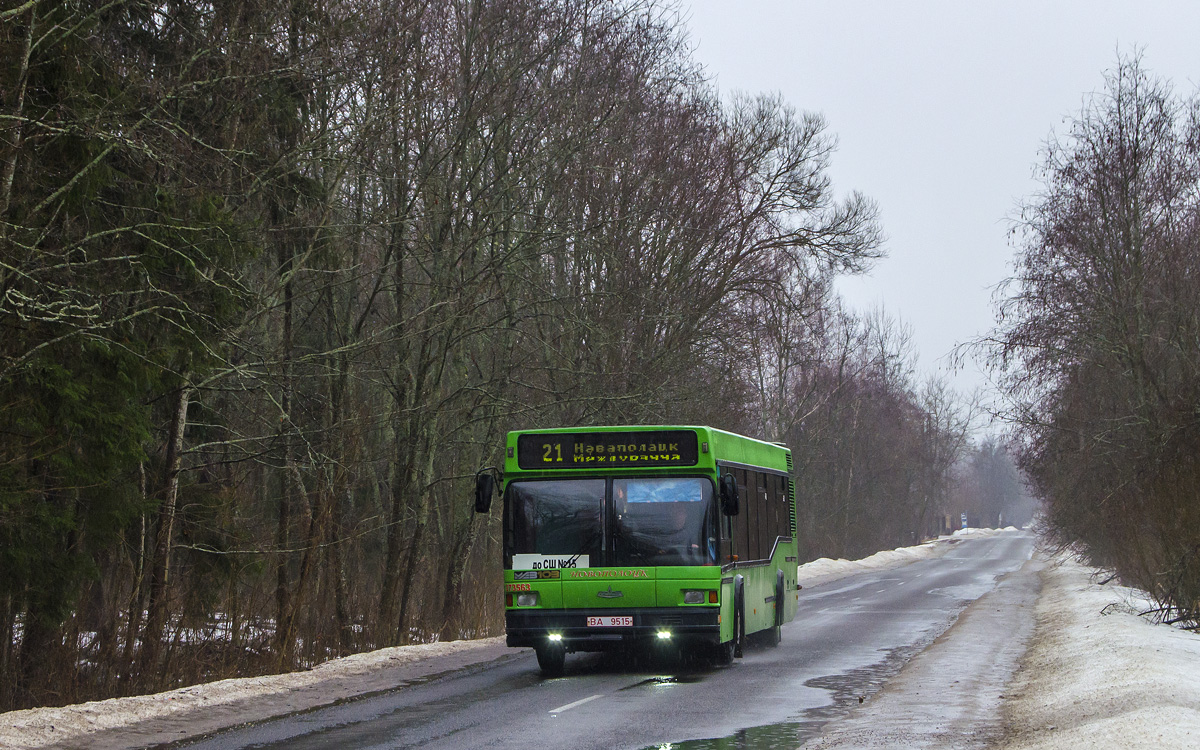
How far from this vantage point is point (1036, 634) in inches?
840

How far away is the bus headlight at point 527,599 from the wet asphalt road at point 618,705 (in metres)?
0.88

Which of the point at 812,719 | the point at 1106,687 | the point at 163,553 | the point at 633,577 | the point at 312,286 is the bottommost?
the point at 812,719

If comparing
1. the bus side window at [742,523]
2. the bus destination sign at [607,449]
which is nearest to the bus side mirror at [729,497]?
the bus destination sign at [607,449]

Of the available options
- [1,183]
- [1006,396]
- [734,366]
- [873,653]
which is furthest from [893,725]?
[1006,396]

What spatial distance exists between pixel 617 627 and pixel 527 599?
3.78ft

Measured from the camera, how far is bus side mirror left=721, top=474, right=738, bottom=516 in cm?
1526

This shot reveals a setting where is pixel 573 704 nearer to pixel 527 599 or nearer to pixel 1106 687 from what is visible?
pixel 527 599

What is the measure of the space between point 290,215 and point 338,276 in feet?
7.90

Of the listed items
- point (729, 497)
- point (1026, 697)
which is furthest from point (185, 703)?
point (1026, 697)

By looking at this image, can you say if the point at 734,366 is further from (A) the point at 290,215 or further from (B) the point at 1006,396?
(A) the point at 290,215

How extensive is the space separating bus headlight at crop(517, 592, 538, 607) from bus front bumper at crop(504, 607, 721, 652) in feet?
0.28

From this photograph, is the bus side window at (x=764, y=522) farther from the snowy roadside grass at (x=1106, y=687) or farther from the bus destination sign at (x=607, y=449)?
the snowy roadside grass at (x=1106, y=687)

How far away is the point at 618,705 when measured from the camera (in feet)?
41.0

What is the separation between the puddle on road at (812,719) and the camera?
988 centimetres
